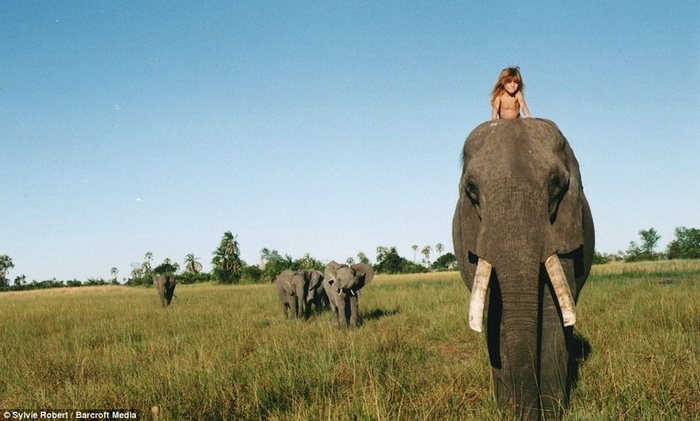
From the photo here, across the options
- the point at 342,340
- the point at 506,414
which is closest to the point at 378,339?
the point at 342,340

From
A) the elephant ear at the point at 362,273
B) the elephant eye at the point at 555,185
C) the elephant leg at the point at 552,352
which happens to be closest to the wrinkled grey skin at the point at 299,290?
the elephant ear at the point at 362,273

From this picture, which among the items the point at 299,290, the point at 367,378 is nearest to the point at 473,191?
the point at 367,378

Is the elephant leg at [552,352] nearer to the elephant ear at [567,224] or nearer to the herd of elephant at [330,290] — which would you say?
the elephant ear at [567,224]

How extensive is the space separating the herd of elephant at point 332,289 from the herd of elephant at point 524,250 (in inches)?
302

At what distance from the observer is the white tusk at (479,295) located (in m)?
3.06

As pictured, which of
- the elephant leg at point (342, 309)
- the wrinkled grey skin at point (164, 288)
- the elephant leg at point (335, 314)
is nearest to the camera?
the elephant leg at point (342, 309)

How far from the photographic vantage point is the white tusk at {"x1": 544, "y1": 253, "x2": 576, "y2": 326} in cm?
301

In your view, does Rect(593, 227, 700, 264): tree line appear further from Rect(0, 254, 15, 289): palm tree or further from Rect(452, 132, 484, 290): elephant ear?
Rect(0, 254, 15, 289): palm tree

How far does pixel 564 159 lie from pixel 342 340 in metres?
5.27

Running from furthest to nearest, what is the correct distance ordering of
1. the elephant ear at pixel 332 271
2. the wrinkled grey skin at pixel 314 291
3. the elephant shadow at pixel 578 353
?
the wrinkled grey skin at pixel 314 291, the elephant ear at pixel 332 271, the elephant shadow at pixel 578 353

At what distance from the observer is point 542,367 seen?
139 inches

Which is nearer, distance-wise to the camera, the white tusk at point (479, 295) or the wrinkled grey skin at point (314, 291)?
the white tusk at point (479, 295)

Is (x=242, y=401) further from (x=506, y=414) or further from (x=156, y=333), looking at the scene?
(x=156, y=333)

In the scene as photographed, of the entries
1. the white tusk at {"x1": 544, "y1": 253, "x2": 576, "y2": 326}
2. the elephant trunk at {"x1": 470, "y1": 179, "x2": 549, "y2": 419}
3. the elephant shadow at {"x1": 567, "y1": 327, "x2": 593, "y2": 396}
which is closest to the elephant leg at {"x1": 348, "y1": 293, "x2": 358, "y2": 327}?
the elephant shadow at {"x1": 567, "y1": 327, "x2": 593, "y2": 396}
